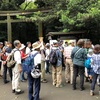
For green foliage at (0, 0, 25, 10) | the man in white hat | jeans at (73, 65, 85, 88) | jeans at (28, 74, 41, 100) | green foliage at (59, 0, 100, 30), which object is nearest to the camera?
the man in white hat

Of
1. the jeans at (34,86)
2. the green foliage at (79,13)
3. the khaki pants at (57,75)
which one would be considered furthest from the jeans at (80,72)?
the green foliage at (79,13)

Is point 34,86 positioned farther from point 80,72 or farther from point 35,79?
point 80,72

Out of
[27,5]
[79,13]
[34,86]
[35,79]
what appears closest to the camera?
[35,79]

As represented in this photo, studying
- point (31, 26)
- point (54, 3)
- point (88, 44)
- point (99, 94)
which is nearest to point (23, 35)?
point (31, 26)

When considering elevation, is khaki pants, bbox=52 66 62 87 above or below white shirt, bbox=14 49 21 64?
below

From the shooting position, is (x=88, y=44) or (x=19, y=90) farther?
(x=88, y=44)

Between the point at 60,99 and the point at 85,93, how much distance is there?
106 cm

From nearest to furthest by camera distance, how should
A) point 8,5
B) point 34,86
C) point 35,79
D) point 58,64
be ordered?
point 35,79 → point 34,86 → point 58,64 → point 8,5

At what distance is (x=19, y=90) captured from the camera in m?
8.30

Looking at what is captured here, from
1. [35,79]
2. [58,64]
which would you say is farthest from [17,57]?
[58,64]

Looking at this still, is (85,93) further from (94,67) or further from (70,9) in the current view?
(70,9)

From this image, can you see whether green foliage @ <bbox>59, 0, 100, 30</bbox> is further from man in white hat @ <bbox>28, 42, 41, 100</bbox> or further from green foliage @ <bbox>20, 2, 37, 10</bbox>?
green foliage @ <bbox>20, 2, 37, 10</bbox>

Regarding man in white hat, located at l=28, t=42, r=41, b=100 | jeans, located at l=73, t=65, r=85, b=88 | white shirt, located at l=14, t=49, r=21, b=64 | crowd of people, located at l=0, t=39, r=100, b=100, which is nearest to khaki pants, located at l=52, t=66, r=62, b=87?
crowd of people, located at l=0, t=39, r=100, b=100

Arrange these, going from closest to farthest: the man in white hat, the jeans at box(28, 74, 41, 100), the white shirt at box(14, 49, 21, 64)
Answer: the man in white hat → the jeans at box(28, 74, 41, 100) → the white shirt at box(14, 49, 21, 64)
